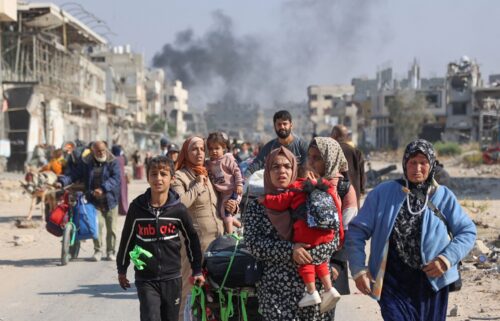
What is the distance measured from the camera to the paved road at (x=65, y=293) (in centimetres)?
832

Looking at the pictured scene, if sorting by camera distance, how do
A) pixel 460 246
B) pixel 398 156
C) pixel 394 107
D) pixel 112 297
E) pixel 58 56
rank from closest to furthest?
pixel 460 246
pixel 112 297
pixel 58 56
pixel 398 156
pixel 394 107

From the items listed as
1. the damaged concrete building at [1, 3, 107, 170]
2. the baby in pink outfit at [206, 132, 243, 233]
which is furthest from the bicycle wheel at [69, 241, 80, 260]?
the damaged concrete building at [1, 3, 107, 170]

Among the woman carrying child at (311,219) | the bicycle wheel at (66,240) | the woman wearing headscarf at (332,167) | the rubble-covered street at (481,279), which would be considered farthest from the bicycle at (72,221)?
the woman carrying child at (311,219)

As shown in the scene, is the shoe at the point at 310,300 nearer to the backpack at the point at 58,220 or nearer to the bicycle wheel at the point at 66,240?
the bicycle wheel at the point at 66,240

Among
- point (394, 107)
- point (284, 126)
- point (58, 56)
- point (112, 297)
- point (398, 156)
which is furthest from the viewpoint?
point (394, 107)

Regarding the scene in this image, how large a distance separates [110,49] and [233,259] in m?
102

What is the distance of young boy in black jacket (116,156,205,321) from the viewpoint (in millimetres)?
5418

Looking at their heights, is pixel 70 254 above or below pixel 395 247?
below

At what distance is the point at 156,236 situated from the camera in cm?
543

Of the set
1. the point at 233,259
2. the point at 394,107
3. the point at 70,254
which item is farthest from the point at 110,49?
the point at 233,259

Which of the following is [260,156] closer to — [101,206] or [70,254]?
[101,206]

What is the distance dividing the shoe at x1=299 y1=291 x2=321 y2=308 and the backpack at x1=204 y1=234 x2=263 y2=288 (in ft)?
1.36

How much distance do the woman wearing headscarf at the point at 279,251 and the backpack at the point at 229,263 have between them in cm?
23

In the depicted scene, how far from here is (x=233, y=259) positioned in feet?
17.1
